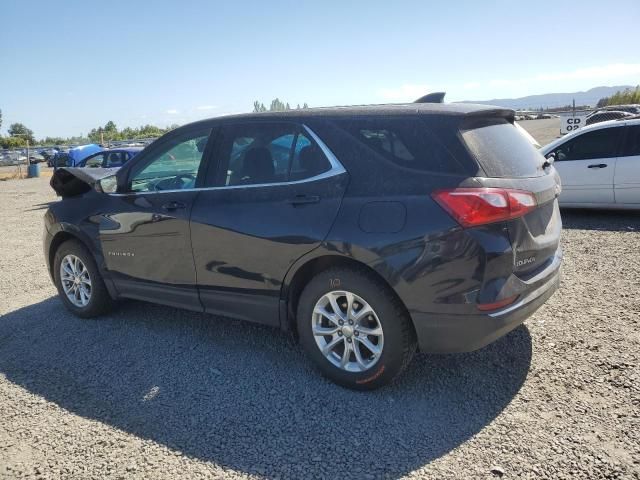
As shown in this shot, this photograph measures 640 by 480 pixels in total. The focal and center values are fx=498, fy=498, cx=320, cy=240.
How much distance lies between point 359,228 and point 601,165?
257 inches

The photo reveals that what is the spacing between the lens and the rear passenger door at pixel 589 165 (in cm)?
782

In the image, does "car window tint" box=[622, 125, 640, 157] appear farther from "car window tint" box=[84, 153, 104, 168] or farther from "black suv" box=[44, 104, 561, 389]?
"car window tint" box=[84, 153, 104, 168]

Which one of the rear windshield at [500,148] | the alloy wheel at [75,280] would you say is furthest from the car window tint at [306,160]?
the alloy wheel at [75,280]

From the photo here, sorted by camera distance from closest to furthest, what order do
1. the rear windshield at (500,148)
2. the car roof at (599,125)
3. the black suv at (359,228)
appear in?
the black suv at (359,228) < the rear windshield at (500,148) < the car roof at (599,125)

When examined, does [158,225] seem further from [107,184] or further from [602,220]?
[602,220]

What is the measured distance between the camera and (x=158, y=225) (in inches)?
159

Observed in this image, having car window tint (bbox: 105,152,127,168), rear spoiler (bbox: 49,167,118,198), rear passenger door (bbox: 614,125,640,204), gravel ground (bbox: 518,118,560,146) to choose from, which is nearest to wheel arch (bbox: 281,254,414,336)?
rear spoiler (bbox: 49,167,118,198)

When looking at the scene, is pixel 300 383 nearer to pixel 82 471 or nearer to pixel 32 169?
pixel 82 471

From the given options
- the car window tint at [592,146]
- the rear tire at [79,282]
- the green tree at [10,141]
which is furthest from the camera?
the green tree at [10,141]

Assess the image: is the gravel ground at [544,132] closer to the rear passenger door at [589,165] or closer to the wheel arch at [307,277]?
the rear passenger door at [589,165]

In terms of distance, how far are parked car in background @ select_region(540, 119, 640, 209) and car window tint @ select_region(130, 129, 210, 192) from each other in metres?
6.54

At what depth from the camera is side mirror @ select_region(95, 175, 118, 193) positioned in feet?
14.8

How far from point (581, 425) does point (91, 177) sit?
4.44m

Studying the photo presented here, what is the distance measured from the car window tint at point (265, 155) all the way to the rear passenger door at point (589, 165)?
6.34 metres
